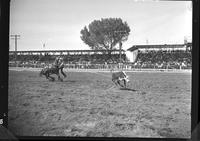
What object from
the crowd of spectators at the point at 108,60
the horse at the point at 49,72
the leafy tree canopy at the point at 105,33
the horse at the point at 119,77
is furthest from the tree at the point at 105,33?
Result: the horse at the point at 49,72

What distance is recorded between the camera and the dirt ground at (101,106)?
288cm

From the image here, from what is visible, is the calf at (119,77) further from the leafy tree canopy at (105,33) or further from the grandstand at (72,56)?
the leafy tree canopy at (105,33)

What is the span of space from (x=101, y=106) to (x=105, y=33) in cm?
76

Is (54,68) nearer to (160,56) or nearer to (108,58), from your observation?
(108,58)

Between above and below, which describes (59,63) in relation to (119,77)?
above

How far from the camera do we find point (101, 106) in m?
2.95

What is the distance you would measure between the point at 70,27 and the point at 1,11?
Result: 69 cm

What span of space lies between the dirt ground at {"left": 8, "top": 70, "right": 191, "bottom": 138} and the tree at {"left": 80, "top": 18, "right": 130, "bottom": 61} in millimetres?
308

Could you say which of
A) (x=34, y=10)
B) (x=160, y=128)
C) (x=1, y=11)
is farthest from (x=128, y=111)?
(x=1, y=11)

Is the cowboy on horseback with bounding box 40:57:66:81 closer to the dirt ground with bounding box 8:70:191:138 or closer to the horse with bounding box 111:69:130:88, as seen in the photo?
the dirt ground with bounding box 8:70:191:138

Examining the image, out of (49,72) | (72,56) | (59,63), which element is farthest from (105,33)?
(49,72)

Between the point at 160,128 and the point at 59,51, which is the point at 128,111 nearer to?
the point at 160,128

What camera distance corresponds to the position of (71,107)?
2965 millimetres

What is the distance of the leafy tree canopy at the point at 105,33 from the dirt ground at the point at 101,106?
312 mm
